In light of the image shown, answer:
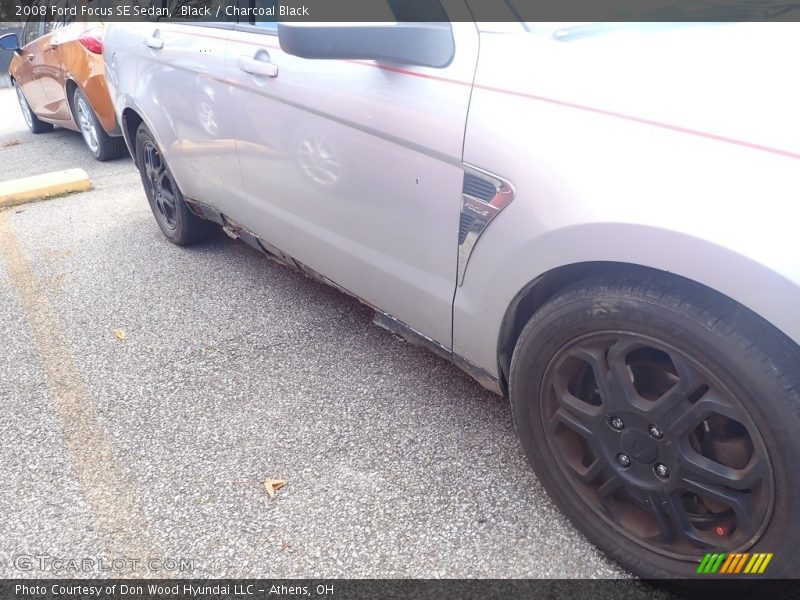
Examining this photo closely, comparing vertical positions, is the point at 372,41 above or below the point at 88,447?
above

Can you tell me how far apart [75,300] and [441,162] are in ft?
8.75

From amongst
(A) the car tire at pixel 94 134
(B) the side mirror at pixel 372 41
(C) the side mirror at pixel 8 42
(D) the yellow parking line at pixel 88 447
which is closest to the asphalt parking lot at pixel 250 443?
(D) the yellow parking line at pixel 88 447

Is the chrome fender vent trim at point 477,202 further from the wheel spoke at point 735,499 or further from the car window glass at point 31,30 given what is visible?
the car window glass at point 31,30

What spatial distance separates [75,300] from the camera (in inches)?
148

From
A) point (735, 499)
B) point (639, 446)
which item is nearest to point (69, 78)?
point (639, 446)

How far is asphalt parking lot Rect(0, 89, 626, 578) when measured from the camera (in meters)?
2.04

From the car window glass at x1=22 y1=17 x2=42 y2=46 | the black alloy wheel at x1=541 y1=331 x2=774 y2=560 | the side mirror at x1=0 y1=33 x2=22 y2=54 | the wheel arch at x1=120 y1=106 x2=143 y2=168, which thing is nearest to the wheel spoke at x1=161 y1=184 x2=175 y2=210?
the wheel arch at x1=120 y1=106 x2=143 y2=168

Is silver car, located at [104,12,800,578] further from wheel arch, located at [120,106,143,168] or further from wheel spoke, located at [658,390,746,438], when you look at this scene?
wheel arch, located at [120,106,143,168]

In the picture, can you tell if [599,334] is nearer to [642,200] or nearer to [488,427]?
[642,200]
